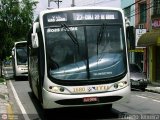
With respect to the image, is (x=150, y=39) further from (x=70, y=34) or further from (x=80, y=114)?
(x=70, y=34)

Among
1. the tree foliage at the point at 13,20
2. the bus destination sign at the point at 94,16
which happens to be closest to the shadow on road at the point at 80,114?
the bus destination sign at the point at 94,16

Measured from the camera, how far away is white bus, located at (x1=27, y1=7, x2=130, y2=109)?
39.8 ft

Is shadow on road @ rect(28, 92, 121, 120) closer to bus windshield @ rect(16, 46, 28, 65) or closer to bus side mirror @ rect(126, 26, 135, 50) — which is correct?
bus side mirror @ rect(126, 26, 135, 50)

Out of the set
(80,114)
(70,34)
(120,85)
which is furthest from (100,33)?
(80,114)

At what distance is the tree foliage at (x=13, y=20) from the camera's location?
3875cm

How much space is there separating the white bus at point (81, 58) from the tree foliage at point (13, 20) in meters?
26.6

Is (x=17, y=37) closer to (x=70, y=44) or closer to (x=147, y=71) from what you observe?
(x=147, y=71)

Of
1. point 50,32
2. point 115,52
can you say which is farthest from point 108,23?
point 50,32

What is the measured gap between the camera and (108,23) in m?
12.7

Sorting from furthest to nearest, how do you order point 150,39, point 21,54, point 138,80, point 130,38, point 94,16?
point 21,54
point 150,39
point 138,80
point 130,38
point 94,16

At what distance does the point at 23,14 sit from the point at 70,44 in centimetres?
2731

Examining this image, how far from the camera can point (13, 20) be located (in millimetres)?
39188

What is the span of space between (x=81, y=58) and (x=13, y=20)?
90.9 feet

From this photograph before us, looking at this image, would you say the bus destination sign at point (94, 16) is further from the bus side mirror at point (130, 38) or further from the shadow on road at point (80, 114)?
the shadow on road at point (80, 114)
